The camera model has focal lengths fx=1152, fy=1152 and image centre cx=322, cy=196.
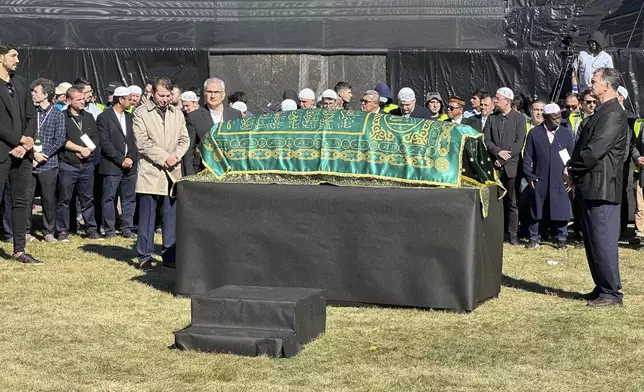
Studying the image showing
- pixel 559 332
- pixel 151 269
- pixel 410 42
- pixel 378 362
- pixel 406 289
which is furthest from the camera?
pixel 410 42

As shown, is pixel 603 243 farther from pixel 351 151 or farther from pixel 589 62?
pixel 589 62

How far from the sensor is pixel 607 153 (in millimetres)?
9719

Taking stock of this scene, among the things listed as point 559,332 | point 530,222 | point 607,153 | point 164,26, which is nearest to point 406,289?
point 559,332

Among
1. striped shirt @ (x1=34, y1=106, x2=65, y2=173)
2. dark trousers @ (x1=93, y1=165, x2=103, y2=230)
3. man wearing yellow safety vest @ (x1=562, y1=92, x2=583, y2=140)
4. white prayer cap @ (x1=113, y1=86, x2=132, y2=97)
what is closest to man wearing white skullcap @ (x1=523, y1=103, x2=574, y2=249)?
man wearing yellow safety vest @ (x1=562, y1=92, x2=583, y2=140)

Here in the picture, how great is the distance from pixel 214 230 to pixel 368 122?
63.9 inches

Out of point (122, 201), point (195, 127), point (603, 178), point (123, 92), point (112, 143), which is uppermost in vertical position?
point (123, 92)

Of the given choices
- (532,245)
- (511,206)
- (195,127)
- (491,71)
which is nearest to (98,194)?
(195,127)

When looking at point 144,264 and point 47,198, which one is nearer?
point 144,264

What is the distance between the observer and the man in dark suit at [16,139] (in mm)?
11539

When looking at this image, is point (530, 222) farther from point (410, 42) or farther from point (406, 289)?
point (410, 42)

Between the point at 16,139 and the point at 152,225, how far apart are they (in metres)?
1.62

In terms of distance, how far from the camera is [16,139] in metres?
11.6

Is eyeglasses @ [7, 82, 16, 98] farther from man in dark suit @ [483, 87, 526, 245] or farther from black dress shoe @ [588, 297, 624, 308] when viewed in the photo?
black dress shoe @ [588, 297, 624, 308]

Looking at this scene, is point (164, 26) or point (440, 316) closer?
point (440, 316)
